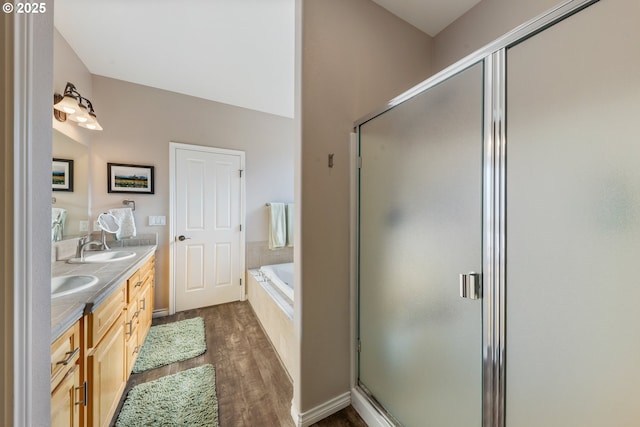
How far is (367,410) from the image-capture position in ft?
4.51

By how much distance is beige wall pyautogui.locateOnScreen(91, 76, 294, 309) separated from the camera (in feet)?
8.04

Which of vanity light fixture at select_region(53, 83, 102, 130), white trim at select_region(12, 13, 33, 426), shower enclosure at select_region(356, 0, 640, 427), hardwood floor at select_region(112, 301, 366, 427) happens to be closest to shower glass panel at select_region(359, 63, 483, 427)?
shower enclosure at select_region(356, 0, 640, 427)

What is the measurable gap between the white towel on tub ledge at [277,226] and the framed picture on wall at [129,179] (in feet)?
4.67

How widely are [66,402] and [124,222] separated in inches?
80.2

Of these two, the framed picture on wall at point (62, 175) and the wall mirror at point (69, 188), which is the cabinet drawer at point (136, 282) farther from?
the framed picture on wall at point (62, 175)

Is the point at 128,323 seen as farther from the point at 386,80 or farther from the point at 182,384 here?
the point at 386,80

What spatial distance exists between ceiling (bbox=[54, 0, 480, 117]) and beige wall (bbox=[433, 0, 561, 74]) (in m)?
0.07

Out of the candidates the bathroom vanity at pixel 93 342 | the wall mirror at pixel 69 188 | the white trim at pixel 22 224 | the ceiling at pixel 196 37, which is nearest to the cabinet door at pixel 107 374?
the bathroom vanity at pixel 93 342

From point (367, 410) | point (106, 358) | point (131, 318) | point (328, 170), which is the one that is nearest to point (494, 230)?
point (328, 170)

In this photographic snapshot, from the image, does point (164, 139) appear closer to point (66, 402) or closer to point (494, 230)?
point (66, 402)

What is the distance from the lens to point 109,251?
2.20 meters

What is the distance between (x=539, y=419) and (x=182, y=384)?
1.97 metres

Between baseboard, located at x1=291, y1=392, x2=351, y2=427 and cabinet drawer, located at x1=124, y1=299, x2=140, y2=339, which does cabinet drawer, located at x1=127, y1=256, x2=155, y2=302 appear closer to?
cabinet drawer, located at x1=124, y1=299, x2=140, y2=339

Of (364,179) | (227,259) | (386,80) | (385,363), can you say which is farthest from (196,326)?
(386,80)
